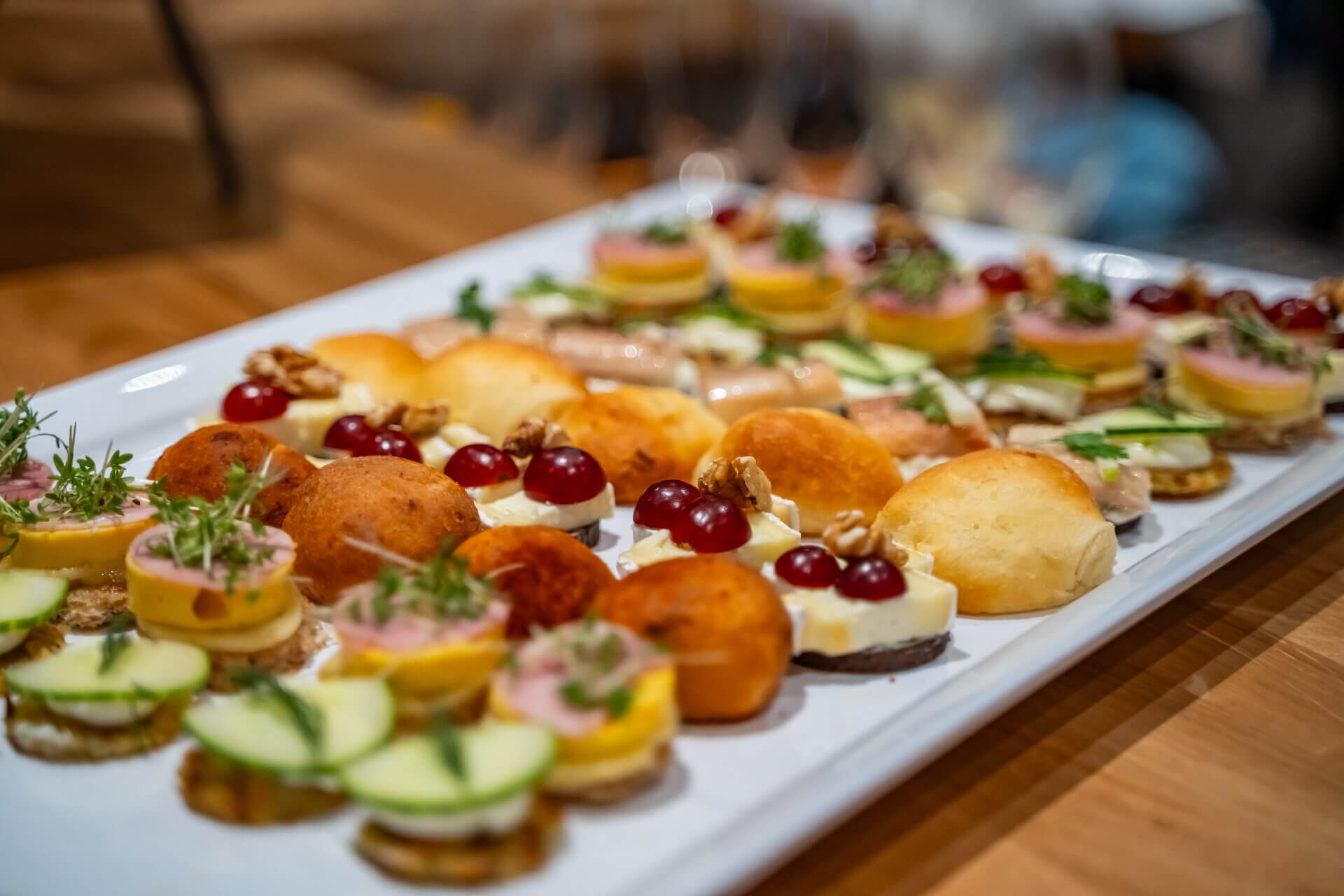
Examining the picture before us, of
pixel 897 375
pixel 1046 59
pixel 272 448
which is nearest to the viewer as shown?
pixel 272 448

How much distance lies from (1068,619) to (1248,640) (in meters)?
0.43

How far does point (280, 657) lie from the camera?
7.05ft

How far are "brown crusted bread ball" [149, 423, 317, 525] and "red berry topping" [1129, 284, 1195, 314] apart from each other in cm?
247

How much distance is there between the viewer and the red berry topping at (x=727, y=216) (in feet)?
14.6

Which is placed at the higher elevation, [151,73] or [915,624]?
[151,73]

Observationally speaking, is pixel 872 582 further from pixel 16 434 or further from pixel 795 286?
pixel 795 286

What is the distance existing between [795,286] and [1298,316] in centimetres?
141

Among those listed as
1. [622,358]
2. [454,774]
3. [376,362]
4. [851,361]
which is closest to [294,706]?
[454,774]

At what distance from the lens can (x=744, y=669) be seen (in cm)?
→ 199

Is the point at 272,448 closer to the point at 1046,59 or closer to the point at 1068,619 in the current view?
the point at 1068,619

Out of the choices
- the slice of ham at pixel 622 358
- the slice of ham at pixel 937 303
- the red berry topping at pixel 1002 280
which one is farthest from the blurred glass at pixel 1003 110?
the slice of ham at pixel 622 358

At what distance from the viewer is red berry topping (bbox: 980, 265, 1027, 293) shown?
3.90 meters

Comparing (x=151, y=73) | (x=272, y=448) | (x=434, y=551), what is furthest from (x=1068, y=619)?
(x=151, y=73)

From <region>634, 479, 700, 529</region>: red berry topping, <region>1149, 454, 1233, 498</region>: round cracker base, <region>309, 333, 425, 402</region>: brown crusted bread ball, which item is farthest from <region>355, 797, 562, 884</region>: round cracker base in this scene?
<region>1149, 454, 1233, 498</region>: round cracker base
